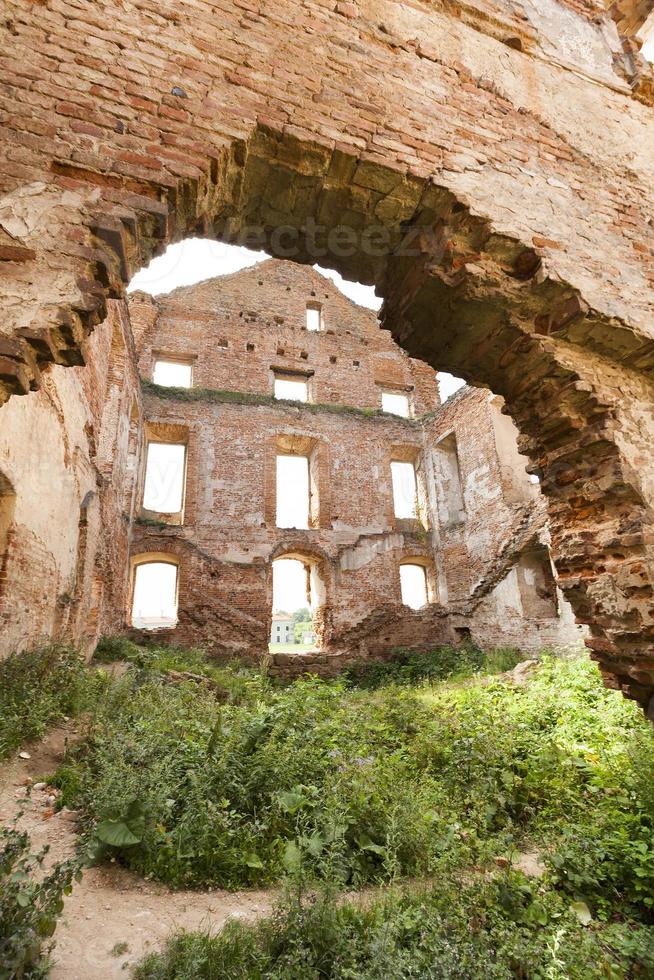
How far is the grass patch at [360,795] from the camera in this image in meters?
2.77

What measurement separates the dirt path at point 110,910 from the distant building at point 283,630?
48597 millimetres

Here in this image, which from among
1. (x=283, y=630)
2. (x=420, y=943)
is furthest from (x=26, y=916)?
(x=283, y=630)

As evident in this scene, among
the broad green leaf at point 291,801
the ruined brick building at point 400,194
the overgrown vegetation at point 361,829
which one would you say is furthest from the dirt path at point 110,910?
the ruined brick building at point 400,194

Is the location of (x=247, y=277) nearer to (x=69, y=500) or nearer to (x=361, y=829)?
(x=69, y=500)

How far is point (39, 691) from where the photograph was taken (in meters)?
4.58

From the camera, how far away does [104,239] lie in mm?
2451

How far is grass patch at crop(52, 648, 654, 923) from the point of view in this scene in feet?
9.10

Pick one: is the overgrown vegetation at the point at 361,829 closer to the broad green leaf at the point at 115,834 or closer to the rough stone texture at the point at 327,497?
the broad green leaf at the point at 115,834

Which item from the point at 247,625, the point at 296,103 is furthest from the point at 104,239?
the point at 247,625

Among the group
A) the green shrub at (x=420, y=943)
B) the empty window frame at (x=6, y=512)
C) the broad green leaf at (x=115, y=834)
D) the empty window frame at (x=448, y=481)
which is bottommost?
the green shrub at (x=420, y=943)

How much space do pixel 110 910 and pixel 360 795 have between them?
1.59 meters

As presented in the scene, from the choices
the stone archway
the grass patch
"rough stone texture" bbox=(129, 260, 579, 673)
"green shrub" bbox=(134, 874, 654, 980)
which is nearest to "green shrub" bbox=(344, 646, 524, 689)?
"rough stone texture" bbox=(129, 260, 579, 673)

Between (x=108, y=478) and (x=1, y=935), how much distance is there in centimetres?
774

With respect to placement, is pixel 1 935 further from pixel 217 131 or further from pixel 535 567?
pixel 535 567
